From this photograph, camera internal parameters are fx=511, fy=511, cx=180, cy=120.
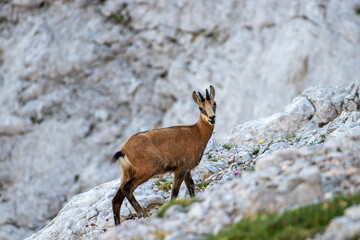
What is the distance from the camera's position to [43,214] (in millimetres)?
23891

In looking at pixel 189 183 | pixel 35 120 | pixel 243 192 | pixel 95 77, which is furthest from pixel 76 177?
pixel 243 192

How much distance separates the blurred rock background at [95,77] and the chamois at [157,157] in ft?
38.8

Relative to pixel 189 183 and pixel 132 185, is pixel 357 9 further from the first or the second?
pixel 132 185

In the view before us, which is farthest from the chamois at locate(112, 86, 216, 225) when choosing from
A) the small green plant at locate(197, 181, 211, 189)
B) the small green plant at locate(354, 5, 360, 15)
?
the small green plant at locate(354, 5, 360, 15)

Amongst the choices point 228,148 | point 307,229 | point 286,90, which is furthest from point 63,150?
point 307,229

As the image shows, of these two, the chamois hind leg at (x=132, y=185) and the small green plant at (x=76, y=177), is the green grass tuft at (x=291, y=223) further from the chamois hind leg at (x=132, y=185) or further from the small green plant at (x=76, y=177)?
the small green plant at (x=76, y=177)

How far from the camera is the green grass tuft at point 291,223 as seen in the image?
538 cm

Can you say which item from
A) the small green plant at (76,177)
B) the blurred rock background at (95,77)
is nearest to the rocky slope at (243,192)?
the blurred rock background at (95,77)

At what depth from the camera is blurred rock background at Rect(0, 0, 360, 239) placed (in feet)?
76.7

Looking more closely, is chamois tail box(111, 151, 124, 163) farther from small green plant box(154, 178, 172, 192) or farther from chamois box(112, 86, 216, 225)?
small green plant box(154, 178, 172, 192)

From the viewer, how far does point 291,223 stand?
18.2 feet

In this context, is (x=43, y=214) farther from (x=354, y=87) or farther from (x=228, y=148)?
(x=354, y=87)

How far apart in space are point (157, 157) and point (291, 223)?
4.94 m

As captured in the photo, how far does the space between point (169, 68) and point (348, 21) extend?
8.43m
